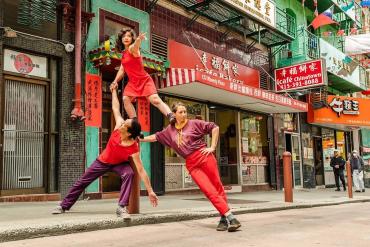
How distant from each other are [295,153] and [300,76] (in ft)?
12.8

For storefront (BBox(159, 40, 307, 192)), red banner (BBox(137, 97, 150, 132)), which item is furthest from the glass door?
red banner (BBox(137, 97, 150, 132))

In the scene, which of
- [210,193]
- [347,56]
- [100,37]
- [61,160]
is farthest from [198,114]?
[347,56]

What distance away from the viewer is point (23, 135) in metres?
9.41

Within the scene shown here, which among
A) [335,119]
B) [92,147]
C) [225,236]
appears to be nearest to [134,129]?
[225,236]

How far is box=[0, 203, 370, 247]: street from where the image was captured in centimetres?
483

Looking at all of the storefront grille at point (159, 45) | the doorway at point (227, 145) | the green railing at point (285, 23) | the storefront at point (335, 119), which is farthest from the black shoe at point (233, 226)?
the storefront at point (335, 119)

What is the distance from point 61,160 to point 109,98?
2301 mm

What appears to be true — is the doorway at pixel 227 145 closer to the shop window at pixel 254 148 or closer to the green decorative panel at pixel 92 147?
the shop window at pixel 254 148

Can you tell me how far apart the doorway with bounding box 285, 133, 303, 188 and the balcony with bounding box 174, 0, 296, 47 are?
4.24 metres

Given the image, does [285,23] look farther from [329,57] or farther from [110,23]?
[110,23]

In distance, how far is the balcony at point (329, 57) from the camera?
753 inches

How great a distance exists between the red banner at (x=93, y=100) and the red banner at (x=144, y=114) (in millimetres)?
1400

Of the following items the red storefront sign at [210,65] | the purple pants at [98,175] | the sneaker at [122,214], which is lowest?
the sneaker at [122,214]

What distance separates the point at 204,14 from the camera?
14375 mm
